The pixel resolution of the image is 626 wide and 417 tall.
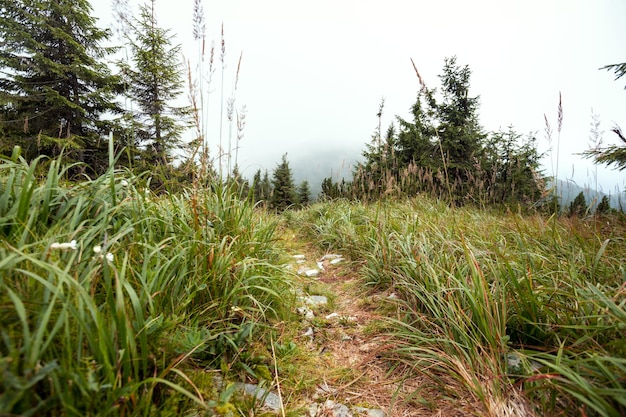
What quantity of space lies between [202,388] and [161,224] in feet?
4.01

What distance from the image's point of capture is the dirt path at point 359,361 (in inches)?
49.1

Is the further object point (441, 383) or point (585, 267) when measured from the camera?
point (585, 267)

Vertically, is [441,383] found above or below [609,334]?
below

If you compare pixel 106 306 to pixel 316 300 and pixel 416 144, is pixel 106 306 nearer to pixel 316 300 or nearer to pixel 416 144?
pixel 316 300

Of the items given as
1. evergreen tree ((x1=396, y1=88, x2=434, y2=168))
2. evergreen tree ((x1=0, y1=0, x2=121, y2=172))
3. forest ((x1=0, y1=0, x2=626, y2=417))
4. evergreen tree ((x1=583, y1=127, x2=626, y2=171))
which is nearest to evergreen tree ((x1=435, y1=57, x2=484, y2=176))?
evergreen tree ((x1=396, y1=88, x2=434, y2=168))

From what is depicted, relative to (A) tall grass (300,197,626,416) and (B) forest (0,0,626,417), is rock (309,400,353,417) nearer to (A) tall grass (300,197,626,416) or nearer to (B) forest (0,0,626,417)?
(B) forest (0,0,626,417)

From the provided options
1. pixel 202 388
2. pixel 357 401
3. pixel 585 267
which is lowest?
pixel 357 401

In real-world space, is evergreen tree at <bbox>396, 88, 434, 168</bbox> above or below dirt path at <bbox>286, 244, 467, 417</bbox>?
above

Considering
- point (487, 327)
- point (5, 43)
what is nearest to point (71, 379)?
point (487, 327)

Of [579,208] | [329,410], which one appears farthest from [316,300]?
[579,208]

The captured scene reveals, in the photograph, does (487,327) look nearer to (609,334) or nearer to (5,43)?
(609,334)

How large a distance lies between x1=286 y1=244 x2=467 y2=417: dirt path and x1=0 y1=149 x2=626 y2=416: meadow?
3.6 inches

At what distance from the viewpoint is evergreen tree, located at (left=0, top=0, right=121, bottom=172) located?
384 inches

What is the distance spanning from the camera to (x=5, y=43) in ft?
32.1
